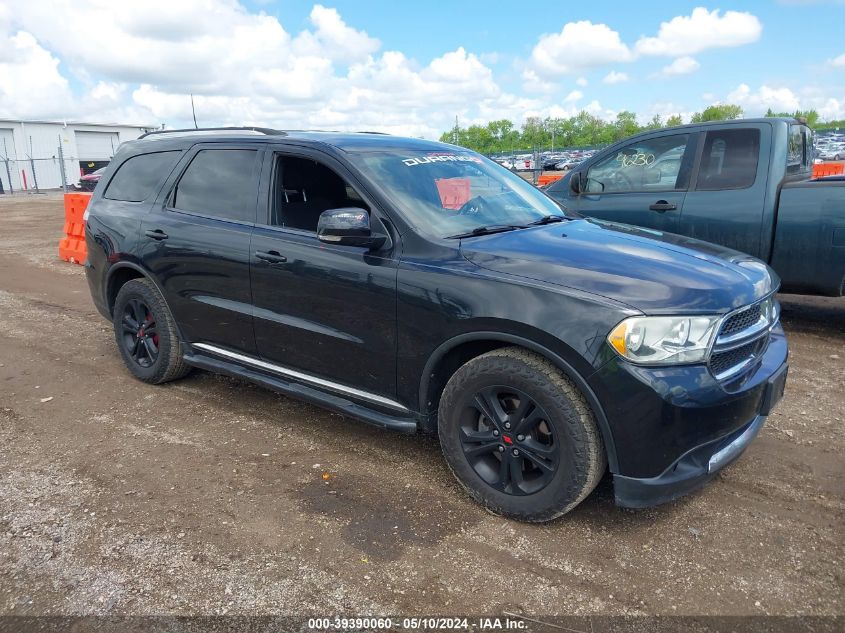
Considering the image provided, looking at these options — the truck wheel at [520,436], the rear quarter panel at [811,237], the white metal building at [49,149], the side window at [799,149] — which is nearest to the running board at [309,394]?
the truck wheel at [520,436]

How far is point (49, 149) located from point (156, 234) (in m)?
52.9

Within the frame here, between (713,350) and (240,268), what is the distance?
2.72 m

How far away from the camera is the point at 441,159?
4.05 m

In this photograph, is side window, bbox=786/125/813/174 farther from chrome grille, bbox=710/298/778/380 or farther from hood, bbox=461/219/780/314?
chrome grille, bbox=710/298/778/380

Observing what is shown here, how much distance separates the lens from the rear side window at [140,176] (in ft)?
15.6

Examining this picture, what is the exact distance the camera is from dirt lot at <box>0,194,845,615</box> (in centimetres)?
258

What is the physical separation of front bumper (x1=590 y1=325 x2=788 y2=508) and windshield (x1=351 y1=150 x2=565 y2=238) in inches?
49.5

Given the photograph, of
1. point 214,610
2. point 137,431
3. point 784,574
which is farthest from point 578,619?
point 137,431

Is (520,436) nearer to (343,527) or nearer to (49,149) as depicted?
(343,527)

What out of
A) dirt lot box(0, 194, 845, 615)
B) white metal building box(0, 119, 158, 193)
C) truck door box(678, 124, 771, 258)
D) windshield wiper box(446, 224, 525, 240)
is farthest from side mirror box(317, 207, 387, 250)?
white metal building box(0, 119, 158, 193)

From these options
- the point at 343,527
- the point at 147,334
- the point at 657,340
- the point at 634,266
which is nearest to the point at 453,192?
the point at 634,266

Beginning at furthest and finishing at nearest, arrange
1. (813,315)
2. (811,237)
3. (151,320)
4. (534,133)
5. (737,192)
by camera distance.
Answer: (534,133), (813,315), (737,192), (811,237), (151,320)

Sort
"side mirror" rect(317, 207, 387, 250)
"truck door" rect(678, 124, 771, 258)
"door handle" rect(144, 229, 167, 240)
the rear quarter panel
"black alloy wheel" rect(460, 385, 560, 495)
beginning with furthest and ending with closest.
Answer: "truck door" rect(678, 124, 771, 258), the rear quarter panel, "door handle" rect(144, 229, 167, 240), "side mirror" rect(317, 207, 387, 250), "black alloy wheel" rect(460, 385, 560, 495)

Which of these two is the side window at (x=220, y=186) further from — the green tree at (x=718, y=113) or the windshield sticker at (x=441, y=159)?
the green tree at (x=718, y=113)
